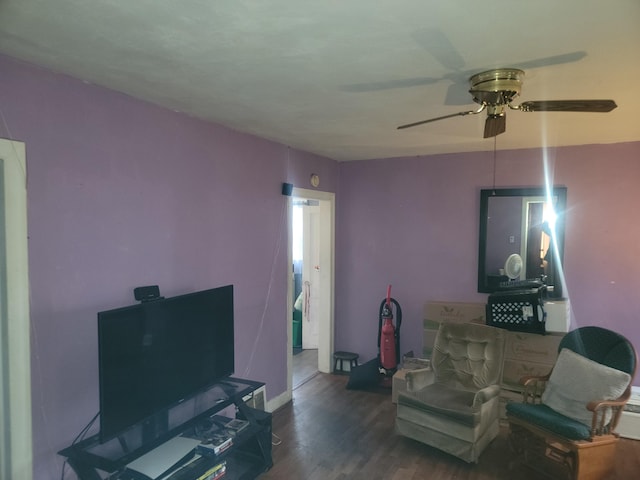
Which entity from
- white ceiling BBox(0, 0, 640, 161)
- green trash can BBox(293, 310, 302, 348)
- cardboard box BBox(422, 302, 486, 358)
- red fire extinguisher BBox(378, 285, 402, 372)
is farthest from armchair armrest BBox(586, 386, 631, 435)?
green trash can BBox(293, 310, 302, 348)

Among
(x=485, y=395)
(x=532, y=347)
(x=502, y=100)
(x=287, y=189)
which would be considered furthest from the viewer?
(x=287, y=189)

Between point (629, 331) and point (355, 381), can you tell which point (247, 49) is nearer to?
point (355, 381)

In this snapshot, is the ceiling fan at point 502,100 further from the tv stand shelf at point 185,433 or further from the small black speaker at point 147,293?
the tv stand shelf at point 185,433

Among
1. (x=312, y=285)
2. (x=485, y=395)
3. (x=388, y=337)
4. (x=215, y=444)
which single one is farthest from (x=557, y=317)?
(x=215, y=444)

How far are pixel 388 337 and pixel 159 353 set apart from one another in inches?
108

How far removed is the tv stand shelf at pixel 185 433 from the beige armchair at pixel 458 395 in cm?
118

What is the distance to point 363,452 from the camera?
3.29 m

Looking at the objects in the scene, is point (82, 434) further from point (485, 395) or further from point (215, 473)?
point (485, 395)

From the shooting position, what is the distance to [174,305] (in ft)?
8.31

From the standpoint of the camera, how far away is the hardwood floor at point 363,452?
9.89 ft

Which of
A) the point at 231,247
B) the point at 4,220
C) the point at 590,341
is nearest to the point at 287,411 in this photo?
the point at 231,247

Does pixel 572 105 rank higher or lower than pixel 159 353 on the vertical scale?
higher

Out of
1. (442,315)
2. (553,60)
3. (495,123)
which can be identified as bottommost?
(442,315)

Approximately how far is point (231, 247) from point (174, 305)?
0.95 m
